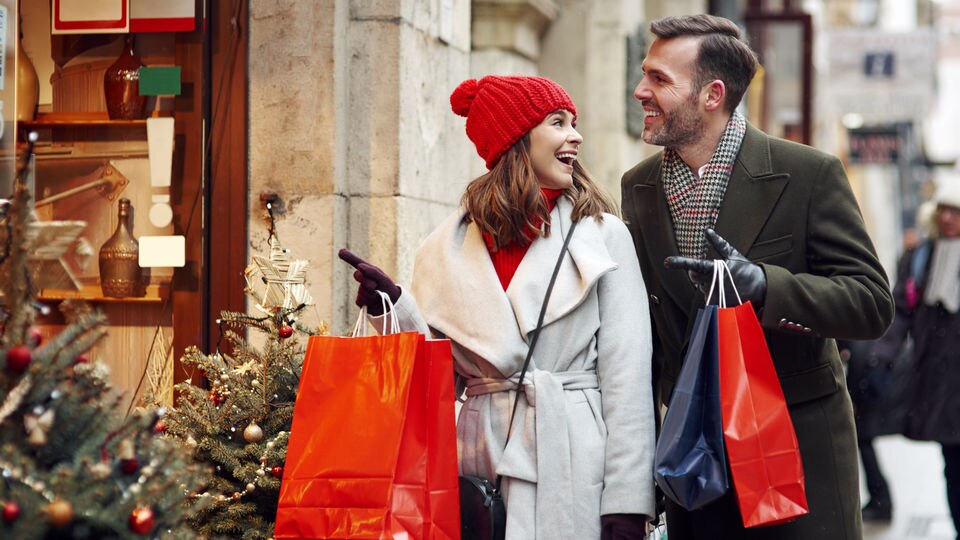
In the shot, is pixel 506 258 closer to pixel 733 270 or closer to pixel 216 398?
pixel 733 270

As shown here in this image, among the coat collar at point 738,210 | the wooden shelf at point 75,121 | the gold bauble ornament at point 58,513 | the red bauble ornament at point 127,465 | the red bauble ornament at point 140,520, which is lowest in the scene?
the red bauble ornament at point 140,520

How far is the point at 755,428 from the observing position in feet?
11.0

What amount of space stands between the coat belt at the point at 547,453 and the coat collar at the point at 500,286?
0.11 m

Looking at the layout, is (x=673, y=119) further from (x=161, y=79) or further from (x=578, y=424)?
(x=161, y=79)

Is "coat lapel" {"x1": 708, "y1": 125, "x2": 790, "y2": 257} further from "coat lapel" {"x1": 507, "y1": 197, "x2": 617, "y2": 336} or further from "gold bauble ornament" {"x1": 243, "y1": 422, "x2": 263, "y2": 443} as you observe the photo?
"gold bauble ornament" {"x1": 243, "y1": 422, "x2": 263, "y2": 443}

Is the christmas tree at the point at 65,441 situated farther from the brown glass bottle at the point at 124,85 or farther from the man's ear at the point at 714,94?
the brown glass bottle at the point at 124,85

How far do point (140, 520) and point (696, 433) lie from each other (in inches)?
55.7

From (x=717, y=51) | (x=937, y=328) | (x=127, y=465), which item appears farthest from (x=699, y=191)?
(x=937, y=328)

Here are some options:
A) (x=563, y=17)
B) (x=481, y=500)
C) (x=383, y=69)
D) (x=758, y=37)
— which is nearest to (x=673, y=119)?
(x=481, y=500)

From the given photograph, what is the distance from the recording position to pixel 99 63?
224 inches

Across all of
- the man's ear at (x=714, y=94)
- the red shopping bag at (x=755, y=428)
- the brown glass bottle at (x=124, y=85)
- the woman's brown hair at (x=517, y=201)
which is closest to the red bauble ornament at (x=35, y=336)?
the woman's brown hair at (x=517, y=201)

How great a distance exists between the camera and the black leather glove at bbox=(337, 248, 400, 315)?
3707mm

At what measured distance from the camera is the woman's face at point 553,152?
392cm

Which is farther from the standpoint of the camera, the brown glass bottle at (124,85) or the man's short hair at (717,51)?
the brown glass bottle at (124,85)
